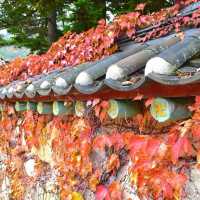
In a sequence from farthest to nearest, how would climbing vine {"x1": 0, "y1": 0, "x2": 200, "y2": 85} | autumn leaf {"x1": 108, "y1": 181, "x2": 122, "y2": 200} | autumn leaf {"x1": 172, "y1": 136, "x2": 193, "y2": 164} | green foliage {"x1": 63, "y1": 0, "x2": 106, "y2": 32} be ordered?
green foliage {"x1": 63, "y1": 0, "x2": 106, "y2": 32}
climbing vine {"x1": 0, "y1": 0, "x2": 200, "y2": 85}
autumn leaf {"x1": 108, "y1": 181, "x2": 122, "y2": 200}
autumn leaf {"x1": 172, "y1": 136, "x2": 193, "y2": 164}

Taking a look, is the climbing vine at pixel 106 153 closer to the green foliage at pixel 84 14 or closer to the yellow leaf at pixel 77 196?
the yellow leaf at pixel 77 196

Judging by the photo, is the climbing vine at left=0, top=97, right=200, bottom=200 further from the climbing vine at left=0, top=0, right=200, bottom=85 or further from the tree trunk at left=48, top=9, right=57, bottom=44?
the tree trunk at left=48, top=9, right=57, bottom=44

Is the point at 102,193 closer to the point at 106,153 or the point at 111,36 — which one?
the point at 106,153

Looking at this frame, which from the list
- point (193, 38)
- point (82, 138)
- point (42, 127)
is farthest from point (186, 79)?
point (42, 127)

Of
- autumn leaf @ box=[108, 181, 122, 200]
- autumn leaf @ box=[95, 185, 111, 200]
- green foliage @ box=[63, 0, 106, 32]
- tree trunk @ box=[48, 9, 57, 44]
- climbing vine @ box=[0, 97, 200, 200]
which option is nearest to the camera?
climbing vine @ box=[0, 97, 200, 200]

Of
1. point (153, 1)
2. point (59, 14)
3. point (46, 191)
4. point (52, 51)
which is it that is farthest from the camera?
point (59, 14)

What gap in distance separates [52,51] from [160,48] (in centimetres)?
365

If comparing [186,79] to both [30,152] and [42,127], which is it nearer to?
[42,127]

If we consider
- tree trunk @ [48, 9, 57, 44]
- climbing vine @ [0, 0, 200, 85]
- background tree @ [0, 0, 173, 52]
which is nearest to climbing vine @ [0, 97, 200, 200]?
climbing vine @ [0, 0, 200, 85]

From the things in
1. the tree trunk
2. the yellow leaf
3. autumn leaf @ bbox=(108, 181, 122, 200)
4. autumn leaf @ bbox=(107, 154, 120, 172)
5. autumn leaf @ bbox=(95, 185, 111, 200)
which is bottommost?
the tree trunk

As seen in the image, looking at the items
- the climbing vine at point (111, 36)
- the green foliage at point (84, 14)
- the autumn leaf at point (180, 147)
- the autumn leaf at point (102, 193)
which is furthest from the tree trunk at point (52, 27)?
the autumn leaf at point (180, 147)

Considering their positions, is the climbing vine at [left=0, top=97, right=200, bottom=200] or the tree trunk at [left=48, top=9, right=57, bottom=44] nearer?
the climbing vine at [left=0, top=97, right=200, bottom=200]

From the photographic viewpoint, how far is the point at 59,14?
1171 cm

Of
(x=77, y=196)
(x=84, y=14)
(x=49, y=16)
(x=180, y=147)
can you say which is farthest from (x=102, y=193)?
(x=49, y=16)
